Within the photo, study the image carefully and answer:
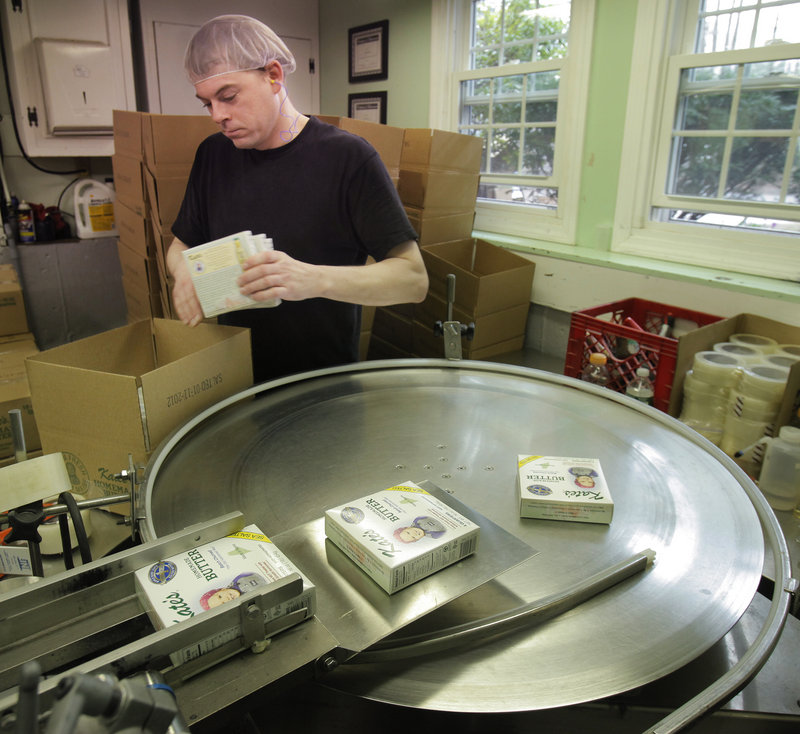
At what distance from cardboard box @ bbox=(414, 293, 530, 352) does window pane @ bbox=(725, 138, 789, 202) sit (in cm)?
84

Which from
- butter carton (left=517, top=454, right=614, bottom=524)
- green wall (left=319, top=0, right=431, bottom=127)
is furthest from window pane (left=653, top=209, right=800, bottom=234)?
butter carton (left=517, top=454, right=614, bottom=524)

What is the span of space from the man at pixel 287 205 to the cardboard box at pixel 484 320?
789mm

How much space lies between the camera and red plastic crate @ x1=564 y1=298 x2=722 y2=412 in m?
1.69

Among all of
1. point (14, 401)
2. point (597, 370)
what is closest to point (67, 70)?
point (14, 401)

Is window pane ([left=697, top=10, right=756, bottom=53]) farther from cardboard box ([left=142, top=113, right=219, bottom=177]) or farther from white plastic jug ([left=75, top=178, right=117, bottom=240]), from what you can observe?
white plastic jug ([left=75, top=178, right=117, bottom=240])

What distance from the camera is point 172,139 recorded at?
6.37ft

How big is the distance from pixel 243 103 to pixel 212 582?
108 cm

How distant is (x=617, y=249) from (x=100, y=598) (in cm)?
218

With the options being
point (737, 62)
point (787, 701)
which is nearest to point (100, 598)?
point (787, 701)

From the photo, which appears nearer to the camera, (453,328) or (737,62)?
(453,328)

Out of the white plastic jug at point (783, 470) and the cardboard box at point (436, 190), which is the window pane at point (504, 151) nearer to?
the cardboard box at point (436, 190)

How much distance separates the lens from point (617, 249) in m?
2.30

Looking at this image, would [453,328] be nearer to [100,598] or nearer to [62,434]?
[62,434]

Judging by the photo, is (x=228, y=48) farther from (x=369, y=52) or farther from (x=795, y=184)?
(x=369, y=52)
